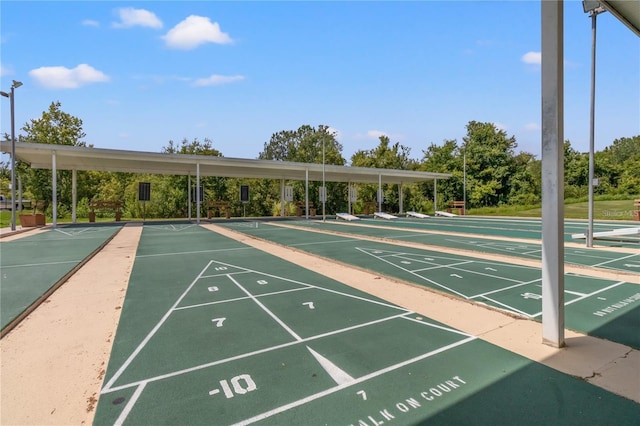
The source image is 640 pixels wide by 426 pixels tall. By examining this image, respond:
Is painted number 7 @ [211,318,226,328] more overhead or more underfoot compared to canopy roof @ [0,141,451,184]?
more underfoot

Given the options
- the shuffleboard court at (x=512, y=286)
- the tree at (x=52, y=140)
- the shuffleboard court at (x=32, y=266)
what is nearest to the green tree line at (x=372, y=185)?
the tree at (x=52, y=140)

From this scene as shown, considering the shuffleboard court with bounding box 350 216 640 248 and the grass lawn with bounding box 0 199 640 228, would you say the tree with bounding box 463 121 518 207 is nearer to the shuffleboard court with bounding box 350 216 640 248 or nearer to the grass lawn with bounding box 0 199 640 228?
the grass lawn with bounding box 0 199 640 228

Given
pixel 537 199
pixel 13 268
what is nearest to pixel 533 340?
pixel 13 268

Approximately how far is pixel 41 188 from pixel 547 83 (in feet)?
111

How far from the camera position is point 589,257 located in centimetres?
850

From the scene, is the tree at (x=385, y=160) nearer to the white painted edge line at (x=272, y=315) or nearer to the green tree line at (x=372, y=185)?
the green tree line at (x=372, y=185)

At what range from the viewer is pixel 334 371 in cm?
305

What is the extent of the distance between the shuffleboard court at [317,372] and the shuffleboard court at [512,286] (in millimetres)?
1402

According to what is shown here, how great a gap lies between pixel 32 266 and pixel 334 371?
8215mm

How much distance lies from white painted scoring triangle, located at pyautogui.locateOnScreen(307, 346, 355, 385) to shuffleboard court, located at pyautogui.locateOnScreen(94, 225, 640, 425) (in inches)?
0.6

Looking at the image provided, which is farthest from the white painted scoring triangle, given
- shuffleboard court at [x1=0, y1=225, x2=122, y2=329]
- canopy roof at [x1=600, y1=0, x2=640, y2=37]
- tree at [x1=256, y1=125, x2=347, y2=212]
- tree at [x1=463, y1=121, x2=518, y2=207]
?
tree at [x1=463, y1=121, x2=518, y2=207]

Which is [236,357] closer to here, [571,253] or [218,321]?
[218,321]

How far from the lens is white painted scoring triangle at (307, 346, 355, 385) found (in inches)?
114

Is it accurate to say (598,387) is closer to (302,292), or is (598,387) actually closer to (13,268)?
(302,292)
